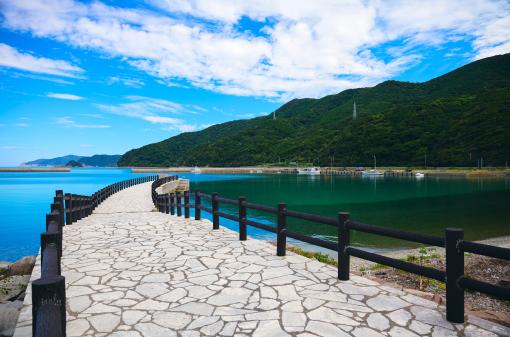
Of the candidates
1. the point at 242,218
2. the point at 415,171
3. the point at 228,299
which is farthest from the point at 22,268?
the point at 415,171

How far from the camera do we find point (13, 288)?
7.90 metres

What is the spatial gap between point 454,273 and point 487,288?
0.40 metres

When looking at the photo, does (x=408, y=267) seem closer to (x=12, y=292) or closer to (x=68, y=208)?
(x=12, y=292)

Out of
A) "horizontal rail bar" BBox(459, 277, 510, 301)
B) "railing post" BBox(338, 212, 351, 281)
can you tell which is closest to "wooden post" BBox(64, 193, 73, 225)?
"railing post" BBox(338, 212, 351, 281)

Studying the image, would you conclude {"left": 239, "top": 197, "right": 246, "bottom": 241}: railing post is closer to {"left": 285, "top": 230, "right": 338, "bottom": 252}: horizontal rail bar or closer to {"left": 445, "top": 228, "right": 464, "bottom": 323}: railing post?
{"left": 285, "top": 230, "right": 338, "bottom": 252}: horizontal rail bar

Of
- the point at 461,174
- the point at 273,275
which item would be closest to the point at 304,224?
the point at 273,275

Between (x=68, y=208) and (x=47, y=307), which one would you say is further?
(x=68, y=208)

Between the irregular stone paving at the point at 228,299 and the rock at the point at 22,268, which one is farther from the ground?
the irregular stone paving at the point at 228,299

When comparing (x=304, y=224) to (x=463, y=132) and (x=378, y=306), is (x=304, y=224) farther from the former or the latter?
(x=463, y=132)

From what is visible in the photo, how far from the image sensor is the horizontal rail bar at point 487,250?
13.8 feet

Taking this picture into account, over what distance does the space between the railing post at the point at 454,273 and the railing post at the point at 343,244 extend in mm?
1861

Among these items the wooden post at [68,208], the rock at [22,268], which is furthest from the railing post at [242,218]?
the wooden post at [68,208]

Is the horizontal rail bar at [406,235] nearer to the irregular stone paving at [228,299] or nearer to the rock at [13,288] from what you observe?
the irregular stone paving at [228,299]

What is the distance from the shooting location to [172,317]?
4.85 meters
